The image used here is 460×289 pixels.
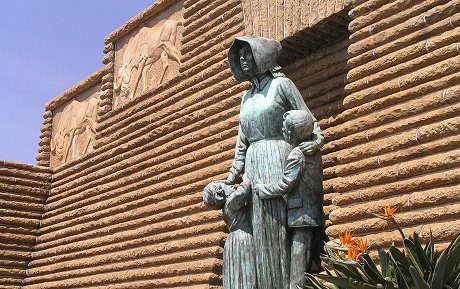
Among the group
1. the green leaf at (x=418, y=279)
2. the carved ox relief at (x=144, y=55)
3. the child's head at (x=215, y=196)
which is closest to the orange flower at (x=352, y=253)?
the green leaf at (x=418, y=279)

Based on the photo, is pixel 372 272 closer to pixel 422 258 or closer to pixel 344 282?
pixel 344 282

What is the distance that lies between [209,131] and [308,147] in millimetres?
3546

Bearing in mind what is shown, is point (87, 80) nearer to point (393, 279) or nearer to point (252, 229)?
point (252, 229)

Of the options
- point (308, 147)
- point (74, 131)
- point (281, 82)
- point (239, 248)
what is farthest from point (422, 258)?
point (74, 131)

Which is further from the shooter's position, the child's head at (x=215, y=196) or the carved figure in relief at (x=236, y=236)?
the child's head at (x=215, y=196)

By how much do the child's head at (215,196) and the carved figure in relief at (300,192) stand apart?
288mm

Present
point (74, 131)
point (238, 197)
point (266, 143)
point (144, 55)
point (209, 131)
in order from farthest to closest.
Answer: point (74, 131) < point (144, 55) < point (209, 131) < point (266, 143) < point (238, 197)

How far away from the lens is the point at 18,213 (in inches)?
491

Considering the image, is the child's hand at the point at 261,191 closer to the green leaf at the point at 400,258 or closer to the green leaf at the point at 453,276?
the green leaf at the point at 400,258

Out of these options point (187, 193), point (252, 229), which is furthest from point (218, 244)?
point (252, 229)

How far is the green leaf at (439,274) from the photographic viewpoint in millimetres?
3537

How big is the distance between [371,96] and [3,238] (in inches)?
338

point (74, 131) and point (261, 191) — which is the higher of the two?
point (74, 131)

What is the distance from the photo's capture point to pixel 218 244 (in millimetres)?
7441
